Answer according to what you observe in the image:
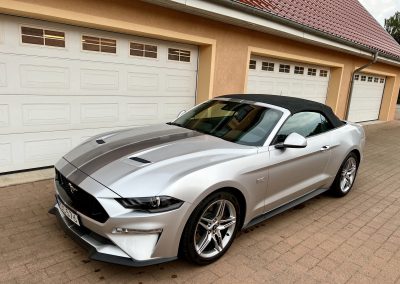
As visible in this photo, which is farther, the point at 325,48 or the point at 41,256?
the point at 325,48

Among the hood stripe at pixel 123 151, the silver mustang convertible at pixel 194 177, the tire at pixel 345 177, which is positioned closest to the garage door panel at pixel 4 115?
the silver mustang convertible at pixel 194 177

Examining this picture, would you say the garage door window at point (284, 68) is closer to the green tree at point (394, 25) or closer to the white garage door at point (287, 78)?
the white garage door at point (287, 78)

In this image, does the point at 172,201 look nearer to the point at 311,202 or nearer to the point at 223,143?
the point at 223,143

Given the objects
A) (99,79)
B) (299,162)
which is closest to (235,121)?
(299,162)

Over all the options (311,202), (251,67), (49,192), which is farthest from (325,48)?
(49,192)

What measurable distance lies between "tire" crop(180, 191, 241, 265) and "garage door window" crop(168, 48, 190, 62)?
4108 mm

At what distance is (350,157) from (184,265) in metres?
3.17

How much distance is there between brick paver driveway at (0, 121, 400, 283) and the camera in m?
2.74

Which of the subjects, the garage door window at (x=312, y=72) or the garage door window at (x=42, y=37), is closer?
the garage door window at (x=42, y=37)

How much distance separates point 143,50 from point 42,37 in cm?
173

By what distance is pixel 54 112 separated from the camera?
502 centimetres

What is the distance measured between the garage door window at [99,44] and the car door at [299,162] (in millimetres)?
3380

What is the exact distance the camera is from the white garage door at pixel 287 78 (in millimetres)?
8180

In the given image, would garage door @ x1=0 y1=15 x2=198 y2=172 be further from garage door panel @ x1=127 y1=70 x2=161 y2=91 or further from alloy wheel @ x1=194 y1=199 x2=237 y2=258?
alloy wheel @ x1=194 y1=199 x2=237 y2=258
